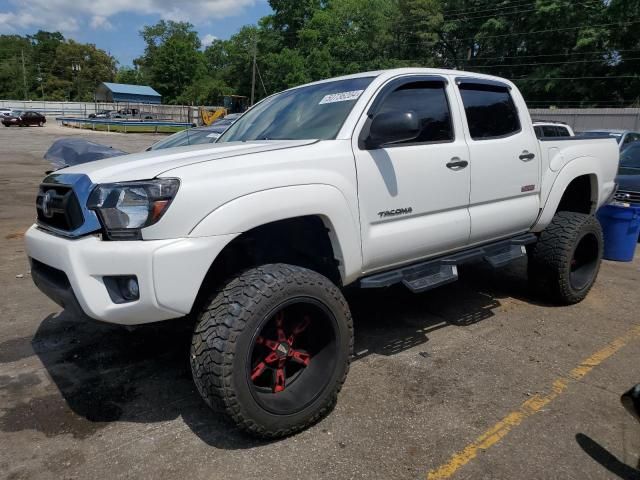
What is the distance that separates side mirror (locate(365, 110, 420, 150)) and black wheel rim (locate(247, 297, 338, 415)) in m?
1.09

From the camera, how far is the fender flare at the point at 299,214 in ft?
8.25

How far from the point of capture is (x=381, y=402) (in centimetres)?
314

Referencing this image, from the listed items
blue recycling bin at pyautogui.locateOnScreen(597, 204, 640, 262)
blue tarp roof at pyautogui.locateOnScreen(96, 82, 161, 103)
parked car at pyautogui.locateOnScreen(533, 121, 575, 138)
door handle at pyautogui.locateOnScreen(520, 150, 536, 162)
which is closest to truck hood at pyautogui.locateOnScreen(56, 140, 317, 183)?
door handle at pyautogui.locateOnScreen(520, 150, 536, 162)

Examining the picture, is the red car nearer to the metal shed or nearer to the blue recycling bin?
the metal shed

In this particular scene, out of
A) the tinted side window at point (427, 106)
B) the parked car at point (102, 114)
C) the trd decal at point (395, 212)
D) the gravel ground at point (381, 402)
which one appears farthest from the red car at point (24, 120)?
the trd decal at point (395, 212)

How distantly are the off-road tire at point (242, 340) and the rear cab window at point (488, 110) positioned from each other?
6.68 feet

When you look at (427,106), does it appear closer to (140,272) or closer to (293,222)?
(293,222)

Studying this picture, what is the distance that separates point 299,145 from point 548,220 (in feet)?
9.22

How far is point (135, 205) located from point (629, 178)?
8.21 meters

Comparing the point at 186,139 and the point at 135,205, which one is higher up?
the point at 186,139

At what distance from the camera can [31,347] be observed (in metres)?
3.84

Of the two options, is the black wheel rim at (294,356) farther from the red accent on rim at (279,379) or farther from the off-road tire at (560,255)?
the off-road tire at (560,255)

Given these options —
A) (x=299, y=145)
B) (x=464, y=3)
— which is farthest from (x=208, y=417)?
(x=464, y=3)

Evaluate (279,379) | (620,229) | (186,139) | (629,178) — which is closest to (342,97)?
(279,379)
